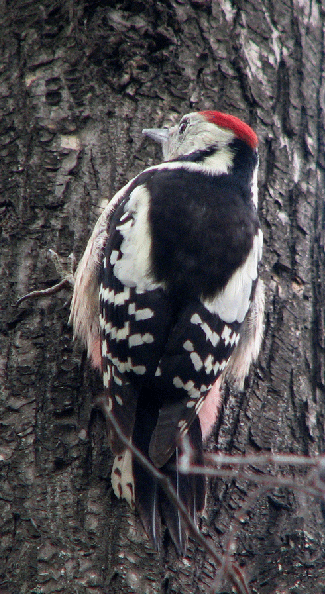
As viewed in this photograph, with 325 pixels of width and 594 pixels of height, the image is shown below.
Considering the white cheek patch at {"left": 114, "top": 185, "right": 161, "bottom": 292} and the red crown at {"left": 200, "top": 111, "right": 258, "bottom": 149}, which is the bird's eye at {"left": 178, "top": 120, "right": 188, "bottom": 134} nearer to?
the red crown at {"left": 200, "top": 111, "right": 258, "bottom": 149}

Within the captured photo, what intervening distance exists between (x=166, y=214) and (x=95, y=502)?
1.07 m

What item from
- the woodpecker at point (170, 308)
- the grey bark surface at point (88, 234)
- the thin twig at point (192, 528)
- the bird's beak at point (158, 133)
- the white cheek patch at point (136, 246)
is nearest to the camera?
the thin twig at point (192, 528)

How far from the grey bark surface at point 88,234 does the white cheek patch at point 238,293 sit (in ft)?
0.39

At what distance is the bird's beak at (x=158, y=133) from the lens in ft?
7.77

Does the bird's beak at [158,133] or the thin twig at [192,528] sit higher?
the bird's beak at [158,133]

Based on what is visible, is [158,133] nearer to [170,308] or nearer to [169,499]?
[170,308]

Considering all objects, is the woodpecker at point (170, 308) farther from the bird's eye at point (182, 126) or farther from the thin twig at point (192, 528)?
the thin twig at point (192, 528)

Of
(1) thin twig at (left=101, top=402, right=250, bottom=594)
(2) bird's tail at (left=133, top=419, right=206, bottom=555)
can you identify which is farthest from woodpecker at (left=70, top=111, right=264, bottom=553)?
(1) thin twig at (left=101, top=402, right=250, bottom=594)

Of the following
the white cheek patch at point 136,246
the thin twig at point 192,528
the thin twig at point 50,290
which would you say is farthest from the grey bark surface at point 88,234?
the thin twig at point 192,528

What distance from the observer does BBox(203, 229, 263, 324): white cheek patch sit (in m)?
2.15

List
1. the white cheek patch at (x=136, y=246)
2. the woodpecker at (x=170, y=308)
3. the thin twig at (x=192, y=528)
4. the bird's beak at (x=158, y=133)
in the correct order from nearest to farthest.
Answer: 1. the thin twig at (x=192, y=528)
2. the woodpecker at (x=170, y=308)
3. the white cheek patch at (x=136, y=246)
4. the bird's beak at (x=158, y=133)

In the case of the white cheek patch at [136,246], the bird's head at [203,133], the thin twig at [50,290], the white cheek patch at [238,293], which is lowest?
the thin twig at [50,290]

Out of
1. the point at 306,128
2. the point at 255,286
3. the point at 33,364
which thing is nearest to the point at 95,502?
the point at 33,364

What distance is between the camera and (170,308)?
2.06 m
